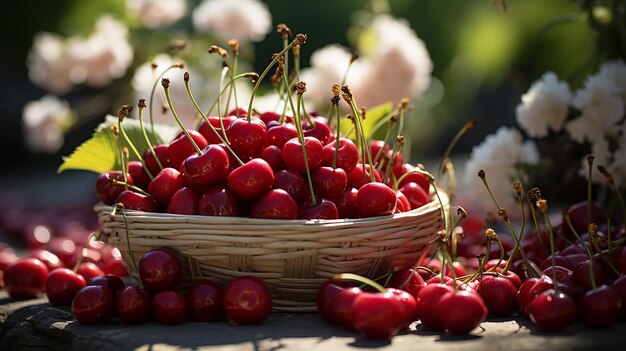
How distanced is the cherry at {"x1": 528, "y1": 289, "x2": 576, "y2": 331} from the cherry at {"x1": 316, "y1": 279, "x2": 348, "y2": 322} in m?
0.24

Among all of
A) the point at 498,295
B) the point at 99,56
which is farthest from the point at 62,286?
the point at 99,56

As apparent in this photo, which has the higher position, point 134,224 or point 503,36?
point 503,36

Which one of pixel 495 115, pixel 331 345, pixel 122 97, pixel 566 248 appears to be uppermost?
pixel 495 115

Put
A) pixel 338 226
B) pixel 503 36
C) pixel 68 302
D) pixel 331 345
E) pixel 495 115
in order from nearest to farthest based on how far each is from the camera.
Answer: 1. pixel 331 345
2. pixel 338 226
3. pixel 68 302
4. pixel 503 36
5. pixel 495 115

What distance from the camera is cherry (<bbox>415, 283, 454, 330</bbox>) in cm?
94

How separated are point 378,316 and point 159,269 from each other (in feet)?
1.01

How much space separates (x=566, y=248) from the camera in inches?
47.5

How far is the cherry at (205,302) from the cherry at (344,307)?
16 centimetres

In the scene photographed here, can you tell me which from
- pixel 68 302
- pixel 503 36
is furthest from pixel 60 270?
pixel 503 36

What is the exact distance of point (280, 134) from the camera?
1.13 m

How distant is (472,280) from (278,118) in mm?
412

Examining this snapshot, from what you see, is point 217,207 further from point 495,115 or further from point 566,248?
point 495,115

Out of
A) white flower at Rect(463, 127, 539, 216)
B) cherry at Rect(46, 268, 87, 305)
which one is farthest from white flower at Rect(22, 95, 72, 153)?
white flower at Rect(463, 127, 539, 216)

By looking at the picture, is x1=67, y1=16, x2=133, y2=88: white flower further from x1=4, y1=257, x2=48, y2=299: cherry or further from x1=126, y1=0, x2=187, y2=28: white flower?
x1=4, y1=257, x2=48, y2=299: cherry
